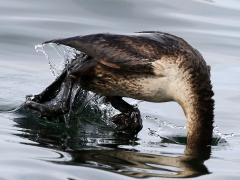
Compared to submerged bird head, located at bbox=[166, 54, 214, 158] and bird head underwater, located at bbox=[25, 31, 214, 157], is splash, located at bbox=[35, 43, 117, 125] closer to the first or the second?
bird head underwater, located at bbox=[25, 31, 214, 157]

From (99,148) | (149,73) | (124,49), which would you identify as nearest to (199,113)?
→ (149,73)

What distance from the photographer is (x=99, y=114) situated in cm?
1009

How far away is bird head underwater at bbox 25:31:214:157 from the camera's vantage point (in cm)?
880

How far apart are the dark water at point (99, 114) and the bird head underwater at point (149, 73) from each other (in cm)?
29

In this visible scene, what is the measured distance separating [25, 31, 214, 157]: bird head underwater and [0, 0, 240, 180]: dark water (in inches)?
11.3

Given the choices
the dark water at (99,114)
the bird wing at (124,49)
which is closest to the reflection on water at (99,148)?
the dark water at (99,114)

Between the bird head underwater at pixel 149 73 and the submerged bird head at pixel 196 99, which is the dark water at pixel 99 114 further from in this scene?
the bird head underwater at pixel 149 73

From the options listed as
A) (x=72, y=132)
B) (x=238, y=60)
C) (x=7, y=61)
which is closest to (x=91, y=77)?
(x=72, y=132)

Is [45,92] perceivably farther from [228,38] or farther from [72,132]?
[228,38]

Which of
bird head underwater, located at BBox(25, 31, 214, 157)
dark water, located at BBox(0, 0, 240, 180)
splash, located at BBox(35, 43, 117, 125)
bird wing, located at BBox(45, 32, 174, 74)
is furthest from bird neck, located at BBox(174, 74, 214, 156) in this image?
splash, located at BBox(35, 43, 117, 125)

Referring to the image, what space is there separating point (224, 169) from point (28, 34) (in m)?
6.42

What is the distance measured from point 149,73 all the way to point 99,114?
56.5 inches

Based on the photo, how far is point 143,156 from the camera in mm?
8211

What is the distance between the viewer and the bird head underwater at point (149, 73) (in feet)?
28.9
